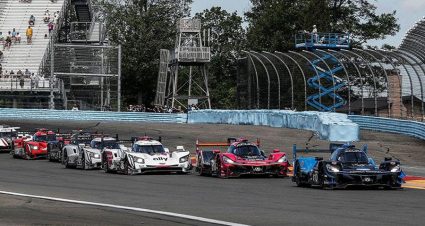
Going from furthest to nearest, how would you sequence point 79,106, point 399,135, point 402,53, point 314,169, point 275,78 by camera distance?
point 79,106
point 275,78
point 399,135
point 402,53
point 314,169

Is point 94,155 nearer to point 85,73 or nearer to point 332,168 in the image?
point 332,168

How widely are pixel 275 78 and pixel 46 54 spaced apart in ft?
90.3

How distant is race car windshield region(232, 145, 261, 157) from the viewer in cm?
2631

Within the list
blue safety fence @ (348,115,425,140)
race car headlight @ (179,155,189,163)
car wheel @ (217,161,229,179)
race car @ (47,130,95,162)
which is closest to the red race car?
race car @ (47,130,95,162)

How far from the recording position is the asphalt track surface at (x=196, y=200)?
13617 mm

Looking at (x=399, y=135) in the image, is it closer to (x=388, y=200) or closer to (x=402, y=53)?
(x=402, y=53)

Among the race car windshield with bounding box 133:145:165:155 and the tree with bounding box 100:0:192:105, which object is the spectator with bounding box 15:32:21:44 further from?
the race car windshield with bounding box 133:145:165:155

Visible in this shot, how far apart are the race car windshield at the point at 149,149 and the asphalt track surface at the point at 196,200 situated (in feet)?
2.99

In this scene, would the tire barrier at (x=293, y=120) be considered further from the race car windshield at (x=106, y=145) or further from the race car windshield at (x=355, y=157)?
the race car windshield at (x=355, y=157)

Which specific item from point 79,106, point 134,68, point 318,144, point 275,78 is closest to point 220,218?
point 318,144

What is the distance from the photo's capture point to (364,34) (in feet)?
298

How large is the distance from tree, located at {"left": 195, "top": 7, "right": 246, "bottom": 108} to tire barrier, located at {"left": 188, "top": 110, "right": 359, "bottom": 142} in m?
36.6

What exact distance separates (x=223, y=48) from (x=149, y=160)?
7021 centimetres

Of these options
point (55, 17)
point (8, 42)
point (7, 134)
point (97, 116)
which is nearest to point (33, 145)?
point (7, 134)
